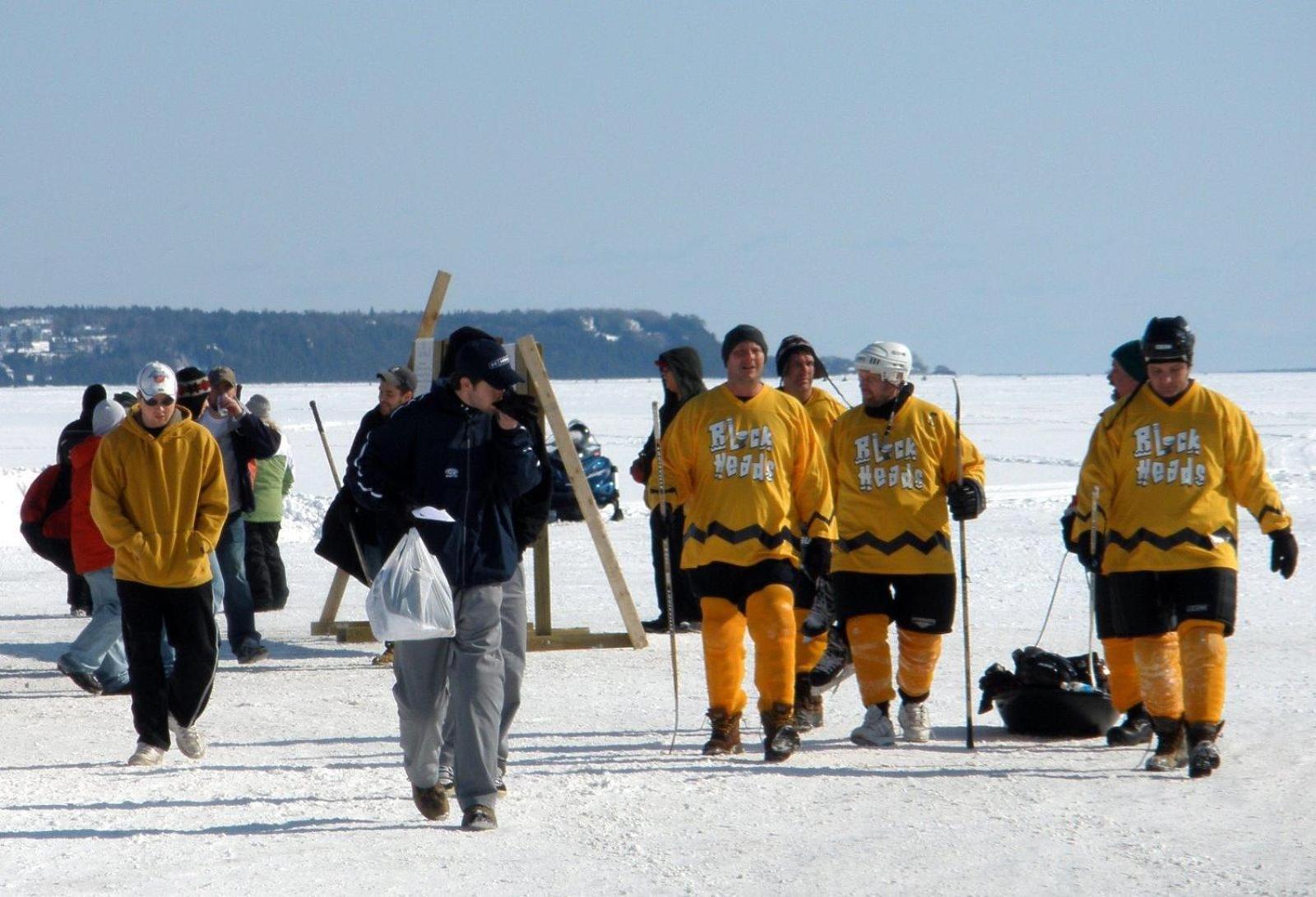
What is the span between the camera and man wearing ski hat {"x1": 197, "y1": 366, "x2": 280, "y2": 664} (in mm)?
10344

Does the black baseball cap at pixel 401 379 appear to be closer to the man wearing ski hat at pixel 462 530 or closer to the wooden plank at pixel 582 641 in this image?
the wooden plank at pixel 582 641

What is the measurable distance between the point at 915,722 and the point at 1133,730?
0.92m

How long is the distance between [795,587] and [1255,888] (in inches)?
116

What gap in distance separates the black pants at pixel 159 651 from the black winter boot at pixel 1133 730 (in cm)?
380

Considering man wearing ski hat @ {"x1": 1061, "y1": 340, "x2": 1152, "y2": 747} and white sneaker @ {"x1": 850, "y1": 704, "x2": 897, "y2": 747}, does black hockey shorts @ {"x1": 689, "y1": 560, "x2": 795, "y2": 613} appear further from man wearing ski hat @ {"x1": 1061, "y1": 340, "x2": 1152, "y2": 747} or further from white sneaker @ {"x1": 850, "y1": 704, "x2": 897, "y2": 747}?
man wearing ski hat @ {"x1": 1061, "y1": 340, "x2": 1152, "y2": 747}

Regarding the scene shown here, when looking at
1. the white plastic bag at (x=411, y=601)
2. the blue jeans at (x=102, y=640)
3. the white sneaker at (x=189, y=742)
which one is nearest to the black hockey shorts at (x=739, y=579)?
the white plastic bag at (x=411, y=601)

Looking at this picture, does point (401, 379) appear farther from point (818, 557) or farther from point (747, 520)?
point (818, 557)

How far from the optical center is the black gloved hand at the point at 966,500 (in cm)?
750

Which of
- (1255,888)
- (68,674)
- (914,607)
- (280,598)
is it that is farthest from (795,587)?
(280,598)

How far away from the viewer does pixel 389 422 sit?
5.94 m

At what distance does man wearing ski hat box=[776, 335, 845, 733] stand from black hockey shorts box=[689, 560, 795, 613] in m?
0.19

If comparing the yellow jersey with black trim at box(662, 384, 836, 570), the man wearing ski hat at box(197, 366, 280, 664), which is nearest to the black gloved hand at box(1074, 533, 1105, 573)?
the yellow jersey with black trim at box(662, 384, 836, 570)

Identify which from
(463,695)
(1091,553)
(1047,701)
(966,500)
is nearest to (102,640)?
(463,695)

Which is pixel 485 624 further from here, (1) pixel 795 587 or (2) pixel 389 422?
(1) pixel 795 587
